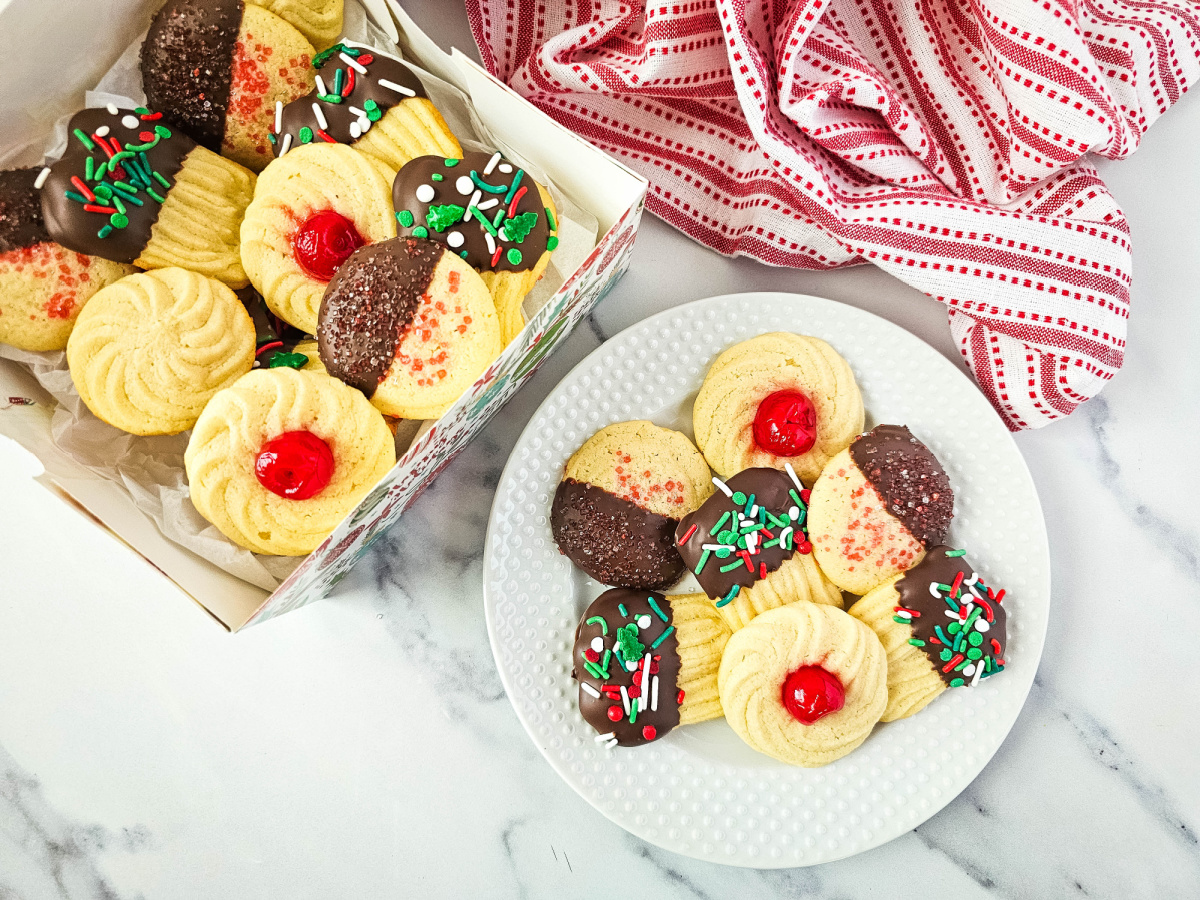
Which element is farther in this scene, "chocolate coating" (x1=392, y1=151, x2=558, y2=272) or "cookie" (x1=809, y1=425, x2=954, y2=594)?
"cookie" (x1=809, y1=425, x2=954, y2=594)

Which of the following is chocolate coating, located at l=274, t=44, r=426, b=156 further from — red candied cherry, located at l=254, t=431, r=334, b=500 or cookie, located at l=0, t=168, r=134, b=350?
red candied cherry, located at l=254, t=431, r=334, b=500

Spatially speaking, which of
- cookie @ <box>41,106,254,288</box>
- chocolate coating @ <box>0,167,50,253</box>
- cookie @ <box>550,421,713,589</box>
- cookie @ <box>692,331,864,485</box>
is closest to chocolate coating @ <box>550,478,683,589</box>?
cookie @ <box>550,421,713,589</box>

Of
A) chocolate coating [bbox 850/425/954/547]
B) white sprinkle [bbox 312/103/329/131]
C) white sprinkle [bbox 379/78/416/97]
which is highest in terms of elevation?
white sprinkle [bbox 379/78/416/97]

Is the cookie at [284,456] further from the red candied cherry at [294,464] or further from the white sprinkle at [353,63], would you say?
the white sprinkle at [353,63]

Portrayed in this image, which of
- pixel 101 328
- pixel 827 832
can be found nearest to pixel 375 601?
pixel 101 328

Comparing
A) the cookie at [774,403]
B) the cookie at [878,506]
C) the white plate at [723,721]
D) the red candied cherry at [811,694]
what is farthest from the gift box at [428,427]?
the red candied cherry at [811,694]

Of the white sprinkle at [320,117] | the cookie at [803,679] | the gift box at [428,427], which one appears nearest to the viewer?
the gift box at [428,427]

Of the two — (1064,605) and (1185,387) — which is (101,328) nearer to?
(1064,605)
